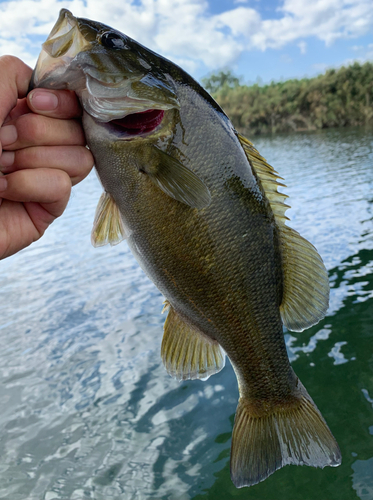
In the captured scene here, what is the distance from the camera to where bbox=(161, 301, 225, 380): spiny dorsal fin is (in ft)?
7.16

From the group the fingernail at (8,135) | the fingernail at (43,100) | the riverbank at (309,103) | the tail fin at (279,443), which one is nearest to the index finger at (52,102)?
the fingernail at (43,100)

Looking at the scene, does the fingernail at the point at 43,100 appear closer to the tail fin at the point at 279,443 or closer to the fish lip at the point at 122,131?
the fish lip at the point at 122,131

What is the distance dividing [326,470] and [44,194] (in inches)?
177

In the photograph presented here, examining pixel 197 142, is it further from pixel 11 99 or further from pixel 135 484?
pixel 135 484

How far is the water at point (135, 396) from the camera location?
4.72 meters

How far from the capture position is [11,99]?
1670 mm

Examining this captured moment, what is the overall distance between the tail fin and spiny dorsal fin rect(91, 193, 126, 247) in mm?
1169

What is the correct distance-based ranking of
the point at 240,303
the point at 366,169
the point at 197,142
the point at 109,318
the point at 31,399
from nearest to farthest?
the point at 197,142, the point at 240,303, the point at 31,399, the point at 109,318, the point at 366,169

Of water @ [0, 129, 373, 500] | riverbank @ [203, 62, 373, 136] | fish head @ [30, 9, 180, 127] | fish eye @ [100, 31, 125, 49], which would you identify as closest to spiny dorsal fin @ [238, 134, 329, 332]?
fish head @ [30, 9, 180, 127]

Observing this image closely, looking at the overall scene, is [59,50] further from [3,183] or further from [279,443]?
[279,443]

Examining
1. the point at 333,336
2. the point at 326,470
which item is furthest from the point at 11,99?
the point at 333,336

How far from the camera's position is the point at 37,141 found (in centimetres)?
169

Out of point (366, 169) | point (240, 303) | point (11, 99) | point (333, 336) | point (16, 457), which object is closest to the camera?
point (11, 99)

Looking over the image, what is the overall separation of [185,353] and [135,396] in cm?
433
